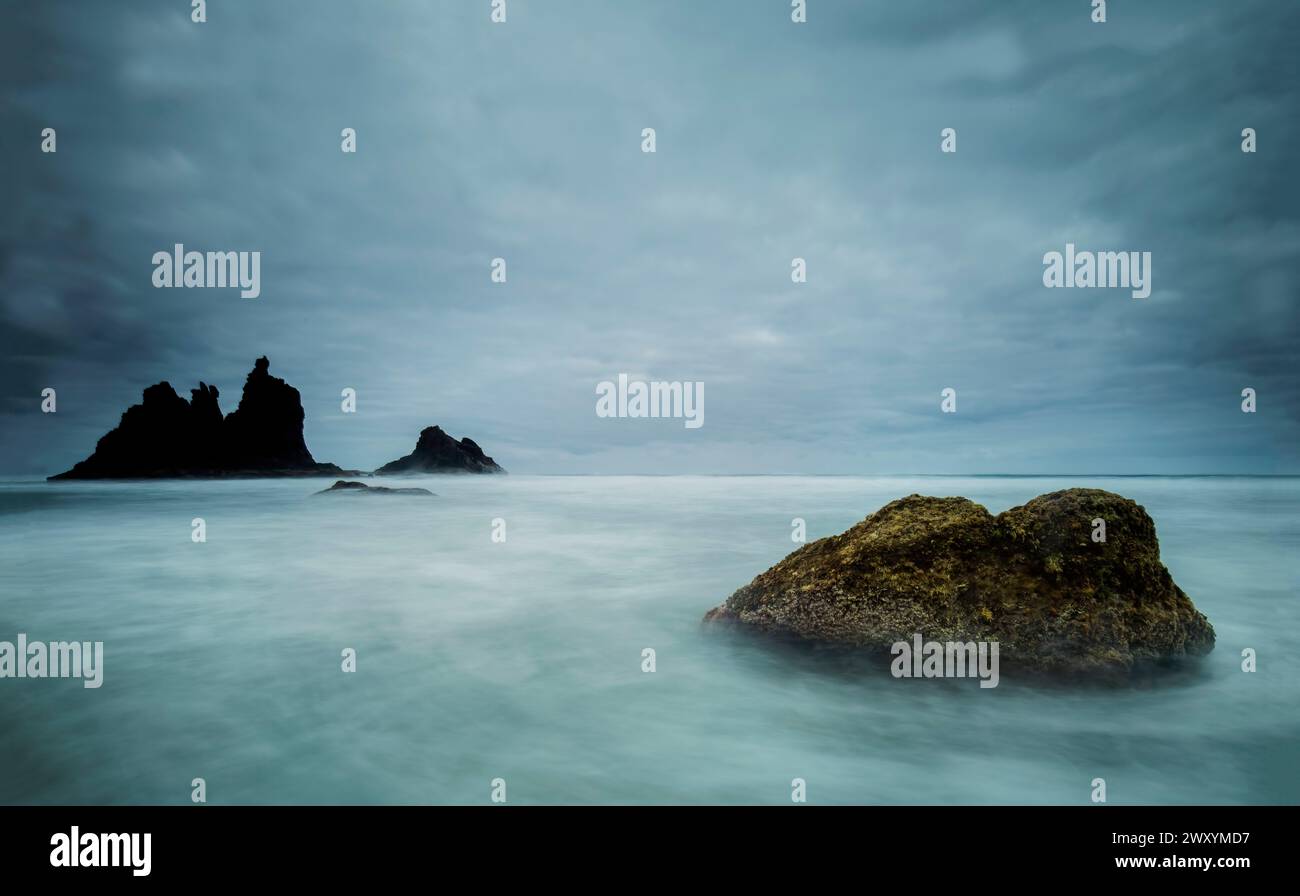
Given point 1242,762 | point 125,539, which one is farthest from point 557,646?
point 125,539

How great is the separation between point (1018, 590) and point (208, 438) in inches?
3719

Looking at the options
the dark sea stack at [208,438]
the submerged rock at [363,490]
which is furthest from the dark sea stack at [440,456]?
the submerged rock at [363,490]

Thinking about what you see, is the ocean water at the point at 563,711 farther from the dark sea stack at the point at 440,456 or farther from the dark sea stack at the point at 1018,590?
the dark sea stack at the point at 440,456

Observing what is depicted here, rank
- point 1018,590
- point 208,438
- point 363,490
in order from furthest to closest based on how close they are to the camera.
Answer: point 208,438 → point 363,490 → point 1018,590

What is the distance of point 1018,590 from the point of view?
20.9ft

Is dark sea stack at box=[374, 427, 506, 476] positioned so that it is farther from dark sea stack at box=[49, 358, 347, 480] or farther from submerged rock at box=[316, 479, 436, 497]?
submerged rock at box=[316, 479, 436, 497]

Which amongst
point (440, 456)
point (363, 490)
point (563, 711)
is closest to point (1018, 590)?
point (563, 711)

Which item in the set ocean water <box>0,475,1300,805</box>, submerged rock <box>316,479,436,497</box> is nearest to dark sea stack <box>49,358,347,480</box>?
submerged rock <box>316,479,436,497</box>

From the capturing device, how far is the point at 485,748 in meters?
5.61

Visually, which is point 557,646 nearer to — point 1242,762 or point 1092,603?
point 1092,603

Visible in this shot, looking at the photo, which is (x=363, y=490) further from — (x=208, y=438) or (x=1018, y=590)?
(x=208, y=438)

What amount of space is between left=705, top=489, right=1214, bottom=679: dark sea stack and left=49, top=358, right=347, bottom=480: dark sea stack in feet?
292

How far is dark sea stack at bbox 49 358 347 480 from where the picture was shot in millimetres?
74062
